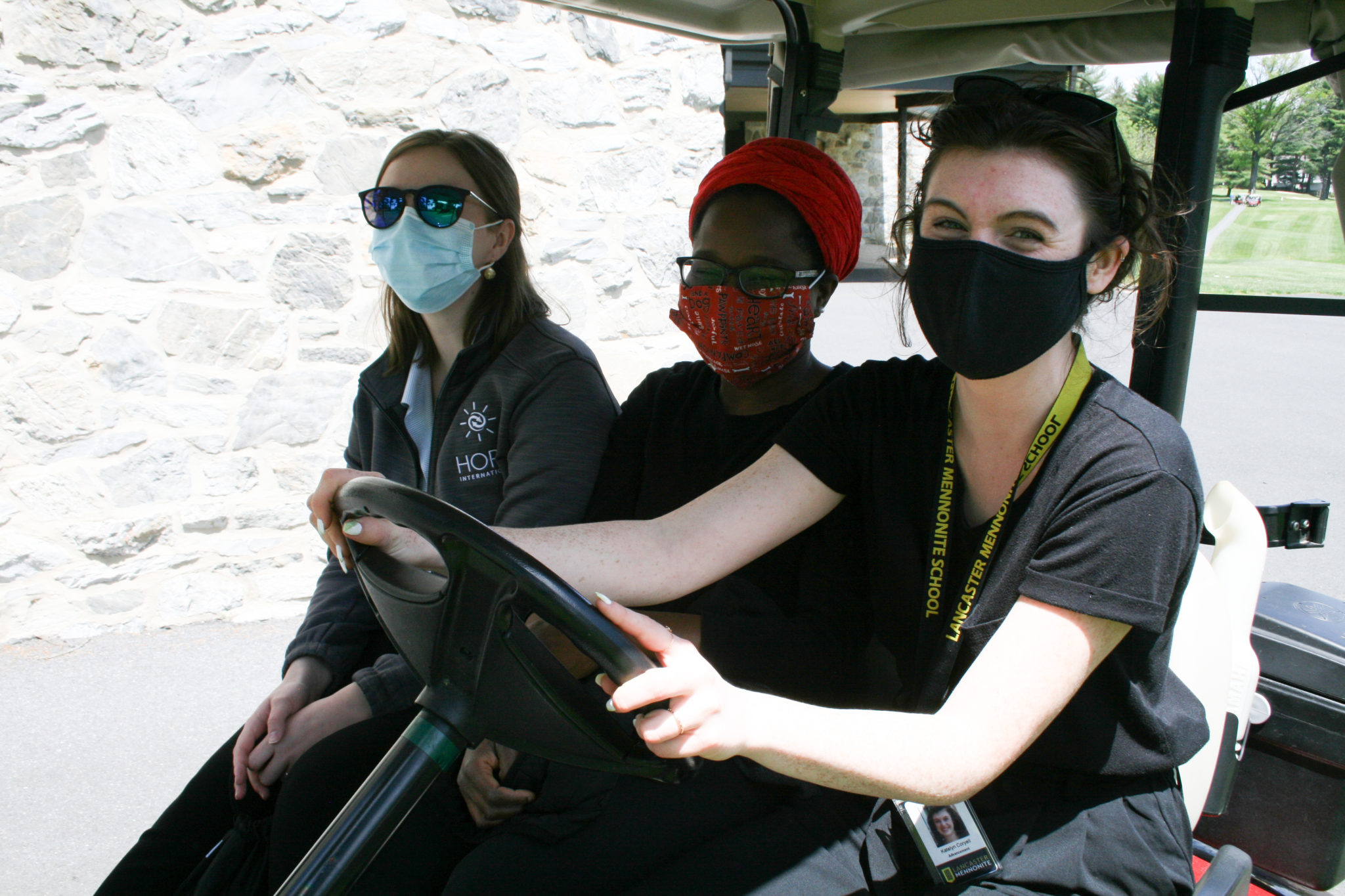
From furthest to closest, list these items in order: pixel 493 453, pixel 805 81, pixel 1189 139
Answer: pixel 805 81
pixel 493 453
pixel 1189 139

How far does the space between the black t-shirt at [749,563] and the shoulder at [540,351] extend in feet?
0.54

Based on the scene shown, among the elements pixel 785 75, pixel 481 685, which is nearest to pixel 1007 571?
pixel 481 685

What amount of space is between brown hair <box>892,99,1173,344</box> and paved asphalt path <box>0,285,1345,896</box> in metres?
0.12

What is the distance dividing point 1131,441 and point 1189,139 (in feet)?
1.85

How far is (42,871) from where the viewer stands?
256cm

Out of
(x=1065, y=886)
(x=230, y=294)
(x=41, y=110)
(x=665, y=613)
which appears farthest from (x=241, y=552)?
(x=1065, y=886)

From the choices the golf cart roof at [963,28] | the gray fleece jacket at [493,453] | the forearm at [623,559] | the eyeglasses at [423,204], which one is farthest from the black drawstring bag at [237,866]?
the golf cart roof at [963,28]

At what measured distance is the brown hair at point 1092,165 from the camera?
1357mm

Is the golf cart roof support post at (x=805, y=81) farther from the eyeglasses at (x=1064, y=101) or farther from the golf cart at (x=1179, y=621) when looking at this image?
the eyeglasses at (x=1064, y=101)

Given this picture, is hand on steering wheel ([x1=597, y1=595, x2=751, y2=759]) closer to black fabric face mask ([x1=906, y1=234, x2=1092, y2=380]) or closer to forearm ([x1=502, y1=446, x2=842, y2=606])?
forearm ([x1=502, y1=446, x2=842, y2=606])

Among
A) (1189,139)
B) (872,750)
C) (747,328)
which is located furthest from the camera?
(747,328)

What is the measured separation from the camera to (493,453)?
2.04m

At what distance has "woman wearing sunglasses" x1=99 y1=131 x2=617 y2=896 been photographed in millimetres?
1706

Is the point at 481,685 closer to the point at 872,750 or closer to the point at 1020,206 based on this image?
the point at 872,750
